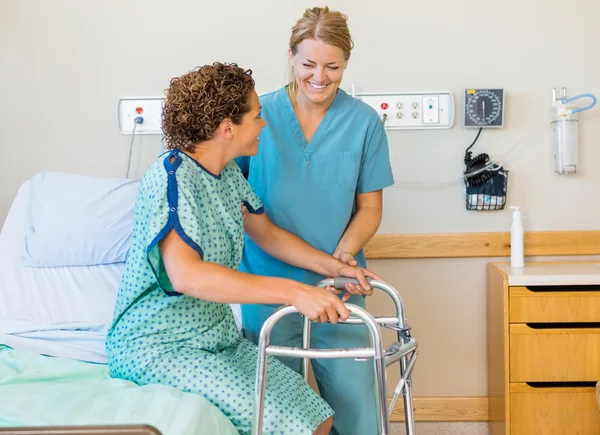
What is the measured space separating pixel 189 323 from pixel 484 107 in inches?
59.4

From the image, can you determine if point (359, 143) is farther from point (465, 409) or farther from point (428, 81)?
point (465, 409)

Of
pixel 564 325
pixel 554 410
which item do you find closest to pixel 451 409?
pixel 554 410

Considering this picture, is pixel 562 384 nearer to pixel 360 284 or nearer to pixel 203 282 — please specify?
pixel 360 284

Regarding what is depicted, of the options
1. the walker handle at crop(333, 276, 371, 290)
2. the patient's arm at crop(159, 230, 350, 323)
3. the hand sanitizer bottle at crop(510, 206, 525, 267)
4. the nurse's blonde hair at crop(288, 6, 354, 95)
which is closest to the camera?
the patient's arm at crop(159, 230, 350, 323)

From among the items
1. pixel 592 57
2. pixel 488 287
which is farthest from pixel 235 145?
pixel 592 57

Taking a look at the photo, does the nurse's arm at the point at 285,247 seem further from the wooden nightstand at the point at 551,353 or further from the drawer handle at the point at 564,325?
the drawer handle at the point at 564,325

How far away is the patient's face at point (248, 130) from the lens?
162cm

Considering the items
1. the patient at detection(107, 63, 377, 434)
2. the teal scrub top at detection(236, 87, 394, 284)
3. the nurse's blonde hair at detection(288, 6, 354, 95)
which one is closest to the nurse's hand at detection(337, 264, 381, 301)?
the patient at detection(107, 63, 377, 434)

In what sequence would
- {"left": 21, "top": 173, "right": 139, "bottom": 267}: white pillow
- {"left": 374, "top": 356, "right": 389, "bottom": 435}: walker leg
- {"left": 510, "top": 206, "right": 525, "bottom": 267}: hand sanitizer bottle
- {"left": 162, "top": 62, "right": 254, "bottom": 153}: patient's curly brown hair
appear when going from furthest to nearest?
1. {"left": 510, "top": 206, "right": 525, "bottom": 267}: hand sanitizer bottle
2. {"left": 21, "top": 173, "right": 139, "bottom": 267}: white pillow
3. {"left": 162, "top": 62, "right": 254, "bottom": 153}: patient's curly brown hair
4. {"left": 374, "top": 356, "right": 389, "bottom": 435}: walker leg

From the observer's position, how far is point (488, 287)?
8.72 feet

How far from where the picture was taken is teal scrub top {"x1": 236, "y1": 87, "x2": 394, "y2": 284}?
1.95 meters

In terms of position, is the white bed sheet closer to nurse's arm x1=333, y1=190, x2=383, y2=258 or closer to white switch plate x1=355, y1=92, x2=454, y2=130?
nurse's arm x1=333, y1=190, x2=383, y2=258

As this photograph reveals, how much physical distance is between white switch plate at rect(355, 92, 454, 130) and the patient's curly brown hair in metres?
1.10

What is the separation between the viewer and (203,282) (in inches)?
54.7
